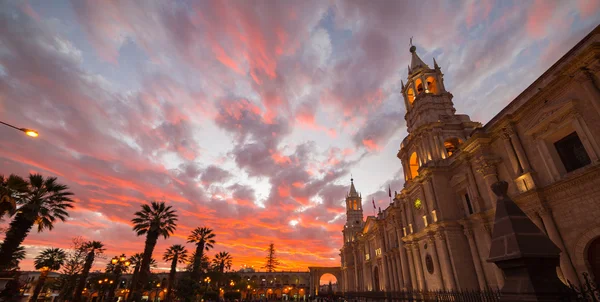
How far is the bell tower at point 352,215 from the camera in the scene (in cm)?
5984

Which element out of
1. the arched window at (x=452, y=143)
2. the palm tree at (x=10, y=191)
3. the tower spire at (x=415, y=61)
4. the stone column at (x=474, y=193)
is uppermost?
the tower spire at (x=415, y=61)

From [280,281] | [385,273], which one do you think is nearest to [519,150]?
[385,273]

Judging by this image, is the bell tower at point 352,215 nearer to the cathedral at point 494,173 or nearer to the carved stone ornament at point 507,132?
the cathedral at point 494,173

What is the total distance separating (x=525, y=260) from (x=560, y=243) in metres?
13.7

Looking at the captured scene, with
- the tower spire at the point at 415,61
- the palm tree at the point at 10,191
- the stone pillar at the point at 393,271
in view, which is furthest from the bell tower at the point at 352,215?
the palm tree at the point at 10,191

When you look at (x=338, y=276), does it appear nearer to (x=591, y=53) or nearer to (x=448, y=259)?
(x=448, y=259)

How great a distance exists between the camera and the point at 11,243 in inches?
582

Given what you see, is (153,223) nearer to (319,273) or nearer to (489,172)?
(489,172)

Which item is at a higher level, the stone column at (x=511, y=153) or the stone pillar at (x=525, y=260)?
the stone column at (x=511, y=153)

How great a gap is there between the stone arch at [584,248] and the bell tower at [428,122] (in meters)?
11.2

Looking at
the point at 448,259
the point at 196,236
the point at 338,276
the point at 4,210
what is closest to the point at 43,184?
the point at 4,210

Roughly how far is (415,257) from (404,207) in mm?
5619

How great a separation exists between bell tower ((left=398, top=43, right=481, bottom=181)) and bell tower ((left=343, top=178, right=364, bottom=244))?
34.4 m

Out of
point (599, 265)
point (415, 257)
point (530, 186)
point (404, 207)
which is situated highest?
point (404, 207)
